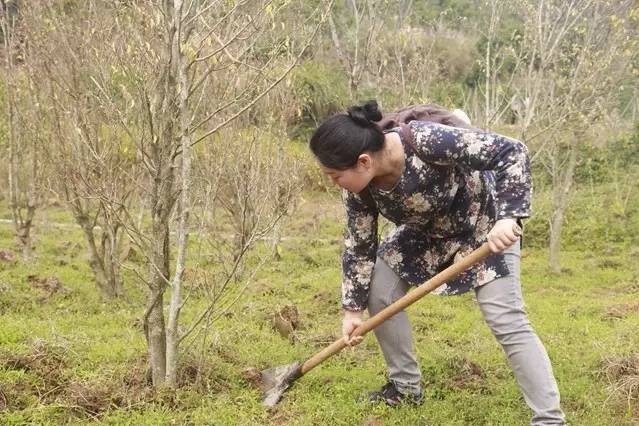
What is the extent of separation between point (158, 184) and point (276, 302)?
11.5 ft

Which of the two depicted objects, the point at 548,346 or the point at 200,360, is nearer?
the point at 200,360

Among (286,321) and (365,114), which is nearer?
(365,114)

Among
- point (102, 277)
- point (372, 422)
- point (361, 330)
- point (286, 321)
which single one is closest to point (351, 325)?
point (361, 330)

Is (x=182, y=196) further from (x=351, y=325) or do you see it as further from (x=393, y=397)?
(x=393, y=397)

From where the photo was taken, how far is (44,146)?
278 inches

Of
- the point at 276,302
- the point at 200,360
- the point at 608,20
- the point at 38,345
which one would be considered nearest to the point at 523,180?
the point at 200,360

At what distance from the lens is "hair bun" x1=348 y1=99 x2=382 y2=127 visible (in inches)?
120

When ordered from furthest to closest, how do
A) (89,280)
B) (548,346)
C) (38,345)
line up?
(89,280) < (548,346) < (38,345)

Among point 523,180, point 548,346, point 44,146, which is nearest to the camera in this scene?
point 523,180

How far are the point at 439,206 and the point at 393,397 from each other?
4.24 feet

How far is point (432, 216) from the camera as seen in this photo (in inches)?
134

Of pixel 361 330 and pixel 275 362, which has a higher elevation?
pixel 361 330

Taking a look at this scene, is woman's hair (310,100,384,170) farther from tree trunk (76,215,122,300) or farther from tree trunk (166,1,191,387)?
tree trunk (76,215,122,300)

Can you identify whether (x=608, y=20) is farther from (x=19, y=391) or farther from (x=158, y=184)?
(x=19, y=391)
